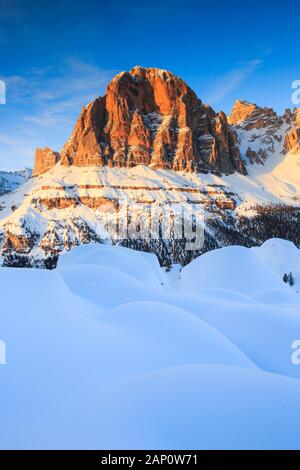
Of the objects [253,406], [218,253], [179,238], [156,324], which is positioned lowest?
[253,406]

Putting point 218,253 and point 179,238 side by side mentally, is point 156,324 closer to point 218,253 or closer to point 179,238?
point 218,253

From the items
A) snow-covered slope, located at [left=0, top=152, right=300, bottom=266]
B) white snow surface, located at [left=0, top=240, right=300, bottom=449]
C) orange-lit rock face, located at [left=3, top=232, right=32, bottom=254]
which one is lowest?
white snow surface, located at [left=0, top=240, right=300, bottom=449]

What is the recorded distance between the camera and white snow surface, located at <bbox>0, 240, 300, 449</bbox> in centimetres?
462

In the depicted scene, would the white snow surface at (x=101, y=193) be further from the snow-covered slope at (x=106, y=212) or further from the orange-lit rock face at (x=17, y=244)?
the orange-lit rock face at (x=17, y=244)

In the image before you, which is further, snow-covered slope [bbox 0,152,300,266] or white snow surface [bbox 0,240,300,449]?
snow-covered slope [bbox 0,152,300,266]

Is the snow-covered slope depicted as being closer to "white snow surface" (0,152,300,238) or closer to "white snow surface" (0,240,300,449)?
"white snow surface" (0,152,300,238)

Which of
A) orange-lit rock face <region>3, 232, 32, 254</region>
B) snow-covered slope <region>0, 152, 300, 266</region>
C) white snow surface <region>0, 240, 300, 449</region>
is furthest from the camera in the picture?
snow-covered slope <region>0, 152, 300, 266</region>

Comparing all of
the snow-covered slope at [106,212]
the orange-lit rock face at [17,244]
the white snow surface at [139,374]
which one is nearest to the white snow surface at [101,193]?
the snow-covered slope at [106,212]

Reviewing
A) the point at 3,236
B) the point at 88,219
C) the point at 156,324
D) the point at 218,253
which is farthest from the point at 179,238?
the point at 156,324

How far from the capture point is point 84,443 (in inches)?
177

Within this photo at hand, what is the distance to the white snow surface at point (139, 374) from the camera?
182 inches

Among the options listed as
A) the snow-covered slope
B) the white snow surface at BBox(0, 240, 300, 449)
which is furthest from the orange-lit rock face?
the white snow surface at BBox(0, 240, 300, 449)
